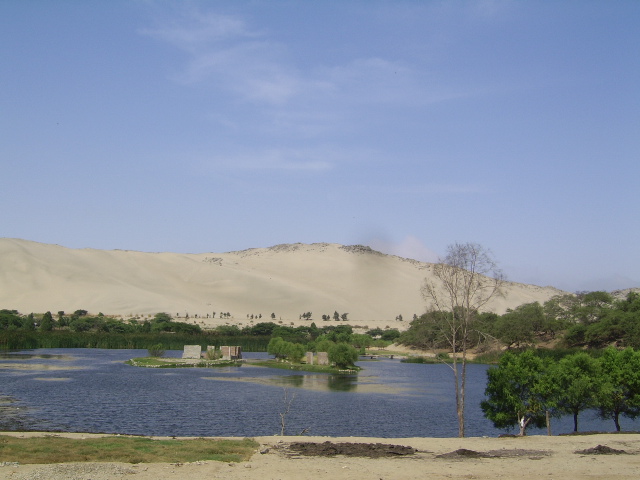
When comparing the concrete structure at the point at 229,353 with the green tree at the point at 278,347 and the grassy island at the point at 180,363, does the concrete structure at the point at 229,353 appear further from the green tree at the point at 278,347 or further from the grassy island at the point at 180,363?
the green tree at the point at 278,347

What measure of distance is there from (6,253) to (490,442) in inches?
5815

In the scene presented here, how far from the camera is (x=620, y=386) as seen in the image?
27.2 metres

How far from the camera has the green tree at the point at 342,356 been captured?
65062mm

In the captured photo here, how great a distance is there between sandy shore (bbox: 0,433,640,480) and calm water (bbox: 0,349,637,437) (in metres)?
9.53

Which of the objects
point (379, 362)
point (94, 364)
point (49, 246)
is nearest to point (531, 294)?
point (379, 362)

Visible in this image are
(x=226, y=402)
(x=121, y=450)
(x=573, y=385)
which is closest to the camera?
(x=121, y=450)

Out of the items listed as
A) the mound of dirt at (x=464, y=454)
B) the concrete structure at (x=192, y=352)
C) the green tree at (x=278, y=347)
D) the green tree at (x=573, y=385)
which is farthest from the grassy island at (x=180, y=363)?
the mound of dirt at (x=464, y=454)

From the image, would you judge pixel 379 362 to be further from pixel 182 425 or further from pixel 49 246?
pixel 49 246

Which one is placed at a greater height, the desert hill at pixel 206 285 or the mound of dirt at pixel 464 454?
the desert hill at pixel 206 285

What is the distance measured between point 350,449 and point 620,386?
570 inches

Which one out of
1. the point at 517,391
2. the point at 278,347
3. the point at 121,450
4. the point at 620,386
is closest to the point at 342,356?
the point at 278,347

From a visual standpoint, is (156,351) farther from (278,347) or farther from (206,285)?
(206,285)

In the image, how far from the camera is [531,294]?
591 feet

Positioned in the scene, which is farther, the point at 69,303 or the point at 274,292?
the point at 274,292
